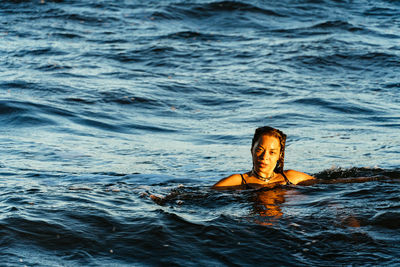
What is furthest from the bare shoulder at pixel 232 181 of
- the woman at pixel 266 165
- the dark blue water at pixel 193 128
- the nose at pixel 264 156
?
the nose at pixel 264 156

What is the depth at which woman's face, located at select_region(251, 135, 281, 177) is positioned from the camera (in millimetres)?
7488

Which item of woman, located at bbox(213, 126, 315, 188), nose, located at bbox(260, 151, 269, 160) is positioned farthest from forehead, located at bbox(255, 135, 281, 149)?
nose, located at bbox(260, 151, 269, 160)

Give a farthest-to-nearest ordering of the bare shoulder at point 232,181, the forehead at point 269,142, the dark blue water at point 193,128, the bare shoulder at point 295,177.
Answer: the bare shoulder at point 295,177, the bare shoulder at point 232,181, the forehead at point 269,142, the dark blue water at point 193,128

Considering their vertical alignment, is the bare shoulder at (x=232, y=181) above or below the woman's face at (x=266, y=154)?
below

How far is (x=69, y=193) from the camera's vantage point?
300 inches

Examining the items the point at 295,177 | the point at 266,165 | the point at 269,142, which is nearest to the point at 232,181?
the point at 266,165

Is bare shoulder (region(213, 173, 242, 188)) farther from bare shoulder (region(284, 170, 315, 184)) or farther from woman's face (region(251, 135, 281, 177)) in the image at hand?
bare shoulder (region(284, 170, 315, 184))

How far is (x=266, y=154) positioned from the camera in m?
7.54

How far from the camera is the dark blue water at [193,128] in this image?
587cm

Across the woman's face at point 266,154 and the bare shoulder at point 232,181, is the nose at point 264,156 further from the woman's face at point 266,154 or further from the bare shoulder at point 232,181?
the bare shoulder at point 232,181

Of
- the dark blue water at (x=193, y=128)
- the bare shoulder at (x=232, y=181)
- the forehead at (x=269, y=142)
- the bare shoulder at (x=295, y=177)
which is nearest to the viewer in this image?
the dark blue water at (x=193, y=128)

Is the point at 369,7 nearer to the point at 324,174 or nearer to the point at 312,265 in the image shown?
the point at 324,174

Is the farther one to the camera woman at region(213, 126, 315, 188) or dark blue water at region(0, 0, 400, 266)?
woman at region(213, 126, 315, 188)

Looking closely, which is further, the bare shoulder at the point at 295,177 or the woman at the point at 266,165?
the bare shoulder at the point at 295,177
